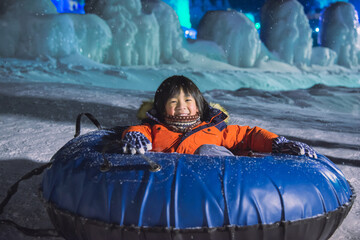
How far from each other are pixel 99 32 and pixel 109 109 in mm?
4807

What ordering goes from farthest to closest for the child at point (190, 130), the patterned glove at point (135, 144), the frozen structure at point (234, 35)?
the frozen structure at point (234, 35)
the child at point (190, 130)
the patterned glove at point (135, 144)

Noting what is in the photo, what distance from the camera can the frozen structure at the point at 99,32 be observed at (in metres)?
7.85

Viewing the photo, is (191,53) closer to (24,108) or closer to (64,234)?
(24,108)

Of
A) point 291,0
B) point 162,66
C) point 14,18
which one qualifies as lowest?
point 162,66

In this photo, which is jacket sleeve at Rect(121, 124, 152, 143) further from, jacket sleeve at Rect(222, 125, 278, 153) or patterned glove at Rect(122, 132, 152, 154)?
jacket sleeve at Rect(222, 125, 278, 153)

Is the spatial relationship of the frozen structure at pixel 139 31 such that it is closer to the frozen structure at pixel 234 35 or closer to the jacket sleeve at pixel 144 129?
the frozen structure at pixel 234 35

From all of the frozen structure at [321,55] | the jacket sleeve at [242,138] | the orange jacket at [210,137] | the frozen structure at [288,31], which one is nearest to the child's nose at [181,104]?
the orange jacket at [210,137]

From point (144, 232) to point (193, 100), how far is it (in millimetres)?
846

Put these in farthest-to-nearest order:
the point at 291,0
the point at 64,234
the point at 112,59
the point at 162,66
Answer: the point at 291,0, the point at 162,66, the point at 112,59, the point at 64,234

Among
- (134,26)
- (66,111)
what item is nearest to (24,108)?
(66,111)

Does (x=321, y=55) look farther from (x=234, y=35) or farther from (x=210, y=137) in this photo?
(x=210, y=137)

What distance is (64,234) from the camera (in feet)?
3.74

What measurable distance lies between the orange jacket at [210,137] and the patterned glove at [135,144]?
22cm

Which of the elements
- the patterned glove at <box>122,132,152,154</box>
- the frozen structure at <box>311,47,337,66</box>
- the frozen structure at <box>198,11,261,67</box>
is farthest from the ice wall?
the frozen structure at <box>311,47,337,66</box>
